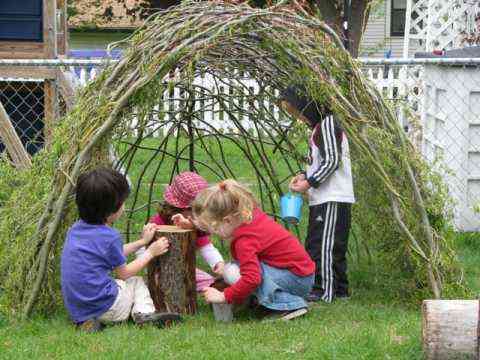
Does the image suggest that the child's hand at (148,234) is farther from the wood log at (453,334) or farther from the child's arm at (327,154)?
the wood log at (453,334)

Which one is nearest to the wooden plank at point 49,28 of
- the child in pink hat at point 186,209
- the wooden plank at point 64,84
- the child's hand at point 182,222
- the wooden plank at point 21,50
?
the wooden plank at point 21,50

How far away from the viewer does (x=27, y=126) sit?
11.1 m

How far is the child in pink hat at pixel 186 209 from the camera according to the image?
577cm

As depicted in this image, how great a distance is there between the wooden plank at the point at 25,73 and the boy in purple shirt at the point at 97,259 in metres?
4.87

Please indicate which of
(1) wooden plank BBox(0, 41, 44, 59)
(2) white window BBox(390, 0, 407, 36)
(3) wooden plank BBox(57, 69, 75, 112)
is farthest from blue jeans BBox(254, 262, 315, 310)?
(2) white window BBox(390, 0, 407, 36)

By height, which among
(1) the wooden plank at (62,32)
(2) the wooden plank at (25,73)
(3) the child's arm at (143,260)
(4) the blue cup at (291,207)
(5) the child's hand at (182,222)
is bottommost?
(3) the child's arm at (143,260)

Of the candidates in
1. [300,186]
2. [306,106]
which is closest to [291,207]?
[300,186]

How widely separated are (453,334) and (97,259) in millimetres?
1925

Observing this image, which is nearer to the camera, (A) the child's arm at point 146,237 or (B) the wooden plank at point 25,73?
(A) the child's arm at point 146,237

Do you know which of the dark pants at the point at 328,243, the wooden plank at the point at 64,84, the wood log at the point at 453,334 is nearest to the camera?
the wood log at the point at 453,334

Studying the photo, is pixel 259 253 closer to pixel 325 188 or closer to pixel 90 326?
pixel 325 188

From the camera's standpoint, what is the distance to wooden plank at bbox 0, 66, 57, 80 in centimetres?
982

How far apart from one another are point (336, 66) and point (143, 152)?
304 inches

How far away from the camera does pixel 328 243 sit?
588 centimetres
